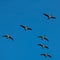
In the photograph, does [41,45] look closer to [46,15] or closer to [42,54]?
[42,54]

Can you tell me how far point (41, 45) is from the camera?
62.6m

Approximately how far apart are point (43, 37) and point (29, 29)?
3.25m

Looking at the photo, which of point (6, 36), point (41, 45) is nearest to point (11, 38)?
point (6, 36)

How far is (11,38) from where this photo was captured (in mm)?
60219

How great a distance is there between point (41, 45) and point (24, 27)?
535 centimetres

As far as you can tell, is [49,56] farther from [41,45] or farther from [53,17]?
[53,17]

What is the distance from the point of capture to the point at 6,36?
59.2m

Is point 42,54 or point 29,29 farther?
point 42,54

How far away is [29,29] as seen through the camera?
5803cm

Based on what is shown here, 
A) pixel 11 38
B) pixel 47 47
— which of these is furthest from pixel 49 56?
pixel 11 38

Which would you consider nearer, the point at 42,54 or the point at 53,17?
the point at 53,17

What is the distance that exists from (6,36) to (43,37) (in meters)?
5.42

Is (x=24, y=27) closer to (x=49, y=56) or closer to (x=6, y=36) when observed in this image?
(x=6, y=36)

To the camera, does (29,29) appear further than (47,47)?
No
